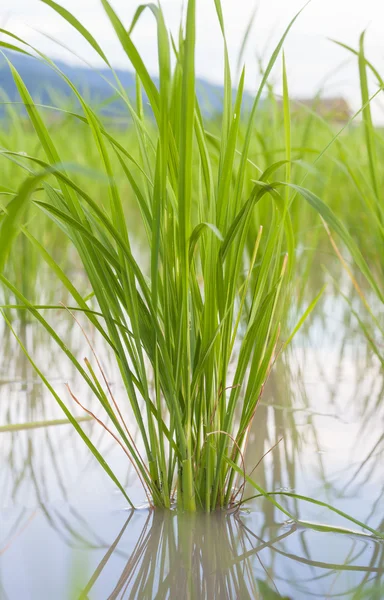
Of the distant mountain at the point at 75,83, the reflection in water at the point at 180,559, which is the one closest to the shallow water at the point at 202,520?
the reflection in water at the point at 180,559

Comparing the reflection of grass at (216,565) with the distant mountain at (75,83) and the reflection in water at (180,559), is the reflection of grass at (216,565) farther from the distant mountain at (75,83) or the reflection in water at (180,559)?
the distant mountain at (75,83)

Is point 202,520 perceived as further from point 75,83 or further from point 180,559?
point 75,83

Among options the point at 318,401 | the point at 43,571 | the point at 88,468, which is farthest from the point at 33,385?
the point at 43,571

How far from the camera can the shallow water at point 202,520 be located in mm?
646

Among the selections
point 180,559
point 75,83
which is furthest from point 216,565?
point 75,83

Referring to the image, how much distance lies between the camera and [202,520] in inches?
29.7

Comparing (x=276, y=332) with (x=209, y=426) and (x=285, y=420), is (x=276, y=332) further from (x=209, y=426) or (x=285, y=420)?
(x=285, y=420)

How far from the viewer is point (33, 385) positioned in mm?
1262

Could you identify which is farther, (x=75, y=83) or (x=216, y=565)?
(x=75, y=83)

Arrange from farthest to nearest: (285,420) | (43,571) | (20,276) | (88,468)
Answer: (20,276), (285,420), (88,468), (43,571)

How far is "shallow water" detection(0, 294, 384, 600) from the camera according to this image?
2.12ft

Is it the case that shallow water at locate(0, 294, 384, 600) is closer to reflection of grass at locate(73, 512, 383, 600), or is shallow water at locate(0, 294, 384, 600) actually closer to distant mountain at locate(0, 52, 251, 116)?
reflection of grass at locate(73, 512, 383, 600)

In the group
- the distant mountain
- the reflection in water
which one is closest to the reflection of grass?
the reflection in water

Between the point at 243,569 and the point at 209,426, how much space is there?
0.49ft
